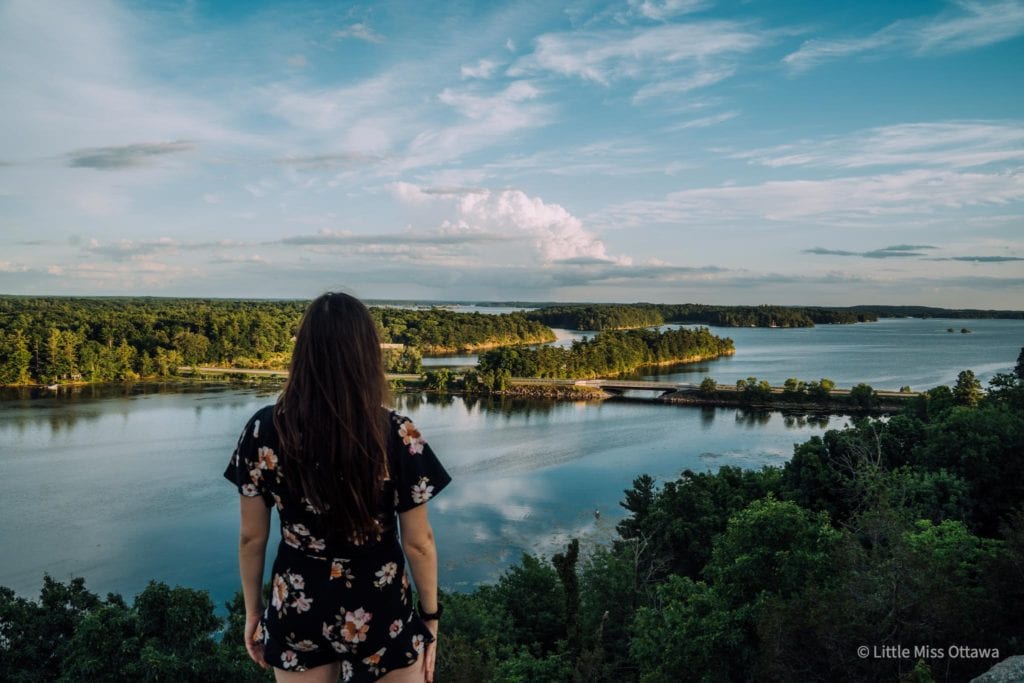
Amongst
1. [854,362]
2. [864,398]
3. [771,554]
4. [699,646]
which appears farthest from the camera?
[854,362]

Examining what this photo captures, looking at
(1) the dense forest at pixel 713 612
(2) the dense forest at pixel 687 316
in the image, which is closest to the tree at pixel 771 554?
(1) the dense forest at pixel 713 612

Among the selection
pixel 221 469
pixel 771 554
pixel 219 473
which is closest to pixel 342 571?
pixel 771 554

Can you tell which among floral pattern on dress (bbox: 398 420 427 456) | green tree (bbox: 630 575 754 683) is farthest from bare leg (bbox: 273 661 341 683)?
green tree (bbox: 630 575 754 683)

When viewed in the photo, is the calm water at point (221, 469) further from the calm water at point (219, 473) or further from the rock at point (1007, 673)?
the rock at point (1007, 673)

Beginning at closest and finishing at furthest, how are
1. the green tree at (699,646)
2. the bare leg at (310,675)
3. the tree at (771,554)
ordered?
1. the bare leg at (310,675)
2. the green tree at (699,646)
3. the tree at (771,554)

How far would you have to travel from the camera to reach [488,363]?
168 feet

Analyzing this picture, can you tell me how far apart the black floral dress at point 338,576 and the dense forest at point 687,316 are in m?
116

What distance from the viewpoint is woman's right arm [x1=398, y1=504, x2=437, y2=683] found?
5.65 feet

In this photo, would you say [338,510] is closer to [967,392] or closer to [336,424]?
[336,424]

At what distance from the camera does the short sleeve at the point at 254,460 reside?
1642mm

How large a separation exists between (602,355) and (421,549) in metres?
57.7

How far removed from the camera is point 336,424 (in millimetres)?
1590

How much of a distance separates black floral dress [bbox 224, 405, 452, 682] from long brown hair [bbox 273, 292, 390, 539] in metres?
0.04

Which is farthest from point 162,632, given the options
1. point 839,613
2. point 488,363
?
point 488,363
